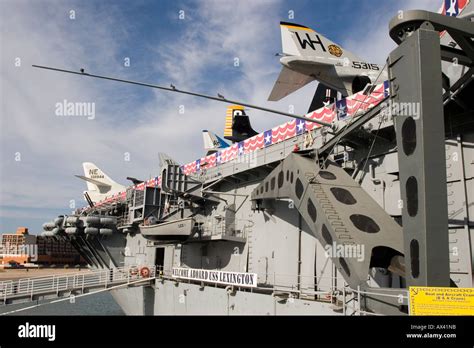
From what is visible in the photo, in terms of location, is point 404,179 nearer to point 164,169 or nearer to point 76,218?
point 164,169

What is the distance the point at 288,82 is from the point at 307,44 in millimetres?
3246

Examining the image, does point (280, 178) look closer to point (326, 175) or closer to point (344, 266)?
point (326, 175)

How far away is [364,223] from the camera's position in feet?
33.1

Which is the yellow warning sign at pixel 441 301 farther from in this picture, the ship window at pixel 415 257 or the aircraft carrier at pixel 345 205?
the ship window at pixel 415 257

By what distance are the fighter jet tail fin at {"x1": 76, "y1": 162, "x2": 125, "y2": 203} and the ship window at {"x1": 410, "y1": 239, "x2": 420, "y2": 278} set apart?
57.4 metres

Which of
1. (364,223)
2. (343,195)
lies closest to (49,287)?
(343,195)

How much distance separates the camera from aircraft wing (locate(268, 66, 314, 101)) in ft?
80.3

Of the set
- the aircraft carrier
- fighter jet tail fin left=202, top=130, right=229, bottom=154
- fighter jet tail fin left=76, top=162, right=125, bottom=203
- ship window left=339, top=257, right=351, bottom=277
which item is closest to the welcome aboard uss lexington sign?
the aircraft carrier

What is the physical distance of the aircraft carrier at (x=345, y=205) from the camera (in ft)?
24.5

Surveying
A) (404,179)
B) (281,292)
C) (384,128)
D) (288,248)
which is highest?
(384,128)

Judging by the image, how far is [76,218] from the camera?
33.3 metres
